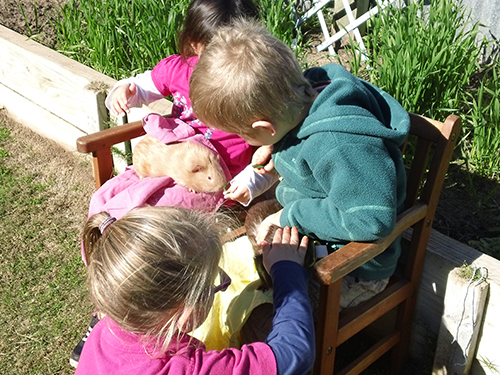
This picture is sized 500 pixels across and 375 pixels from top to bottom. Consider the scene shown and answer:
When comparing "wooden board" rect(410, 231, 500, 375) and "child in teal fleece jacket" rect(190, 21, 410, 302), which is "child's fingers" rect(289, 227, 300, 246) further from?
"wooden board" rect(410, 231, 500, 375)

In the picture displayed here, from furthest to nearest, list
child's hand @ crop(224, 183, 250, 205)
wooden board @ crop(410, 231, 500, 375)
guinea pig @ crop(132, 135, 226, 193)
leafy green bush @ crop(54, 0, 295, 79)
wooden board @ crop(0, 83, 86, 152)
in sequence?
wooden board @ crop(0, 83, 86, 152), leafy green bush @ crop(54, 0, 295, 79), guinea pig @ crop(132, 135, 226, 193), child's hand @ crop(224, 183, 250, 205), wooden board @ crop(410, 231, 500, 375)

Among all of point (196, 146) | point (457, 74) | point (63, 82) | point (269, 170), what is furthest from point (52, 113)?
point (457, 74)

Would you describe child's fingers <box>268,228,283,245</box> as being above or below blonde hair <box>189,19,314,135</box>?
below

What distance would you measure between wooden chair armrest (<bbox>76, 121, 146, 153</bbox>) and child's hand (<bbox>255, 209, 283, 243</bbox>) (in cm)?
70

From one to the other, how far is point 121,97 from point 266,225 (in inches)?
38.8

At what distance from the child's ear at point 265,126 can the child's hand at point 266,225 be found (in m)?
0.30

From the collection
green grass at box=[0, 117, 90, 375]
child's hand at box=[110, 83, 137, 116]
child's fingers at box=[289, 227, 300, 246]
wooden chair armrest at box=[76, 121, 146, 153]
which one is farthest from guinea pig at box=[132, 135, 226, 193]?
green grass at box=[0, 117, 90, 375]

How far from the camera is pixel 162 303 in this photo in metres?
1.39

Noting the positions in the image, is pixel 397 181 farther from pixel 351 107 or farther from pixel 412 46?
pixel 412 46

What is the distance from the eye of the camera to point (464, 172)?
2.75 m

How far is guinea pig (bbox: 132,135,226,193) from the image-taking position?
2352 millimetres

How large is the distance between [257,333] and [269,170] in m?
0.58

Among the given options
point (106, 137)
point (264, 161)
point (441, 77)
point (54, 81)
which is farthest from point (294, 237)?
point (54, 81)

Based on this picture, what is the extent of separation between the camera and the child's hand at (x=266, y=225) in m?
1.83
